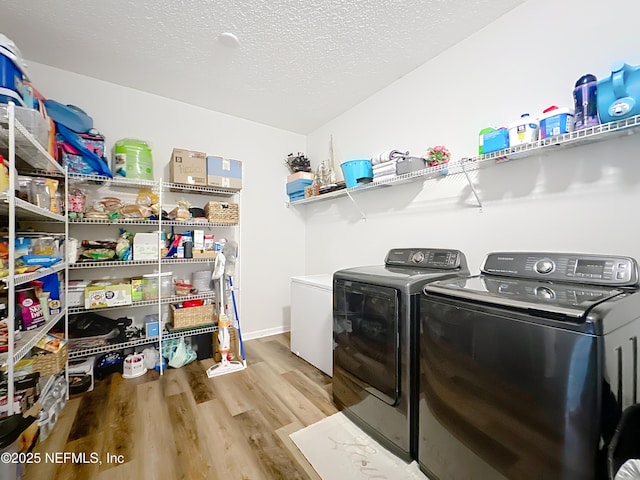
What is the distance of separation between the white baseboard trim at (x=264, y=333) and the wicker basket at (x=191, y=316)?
687 mm

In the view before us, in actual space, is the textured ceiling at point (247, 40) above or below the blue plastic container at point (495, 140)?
above

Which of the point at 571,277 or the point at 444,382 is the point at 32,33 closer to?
the point at 444,382

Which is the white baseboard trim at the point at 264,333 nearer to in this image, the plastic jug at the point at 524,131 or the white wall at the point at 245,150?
the white wall at the point at 245,150

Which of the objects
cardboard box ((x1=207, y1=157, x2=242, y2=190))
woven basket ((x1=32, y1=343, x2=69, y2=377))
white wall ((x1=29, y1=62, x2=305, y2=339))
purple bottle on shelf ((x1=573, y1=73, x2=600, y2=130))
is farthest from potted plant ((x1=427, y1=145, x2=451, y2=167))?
woven basket ((x1=32, y1=343, x2=69, y2=377))

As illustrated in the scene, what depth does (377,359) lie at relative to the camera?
62.1 inches

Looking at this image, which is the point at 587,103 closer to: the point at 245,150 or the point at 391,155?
the point at 391,155

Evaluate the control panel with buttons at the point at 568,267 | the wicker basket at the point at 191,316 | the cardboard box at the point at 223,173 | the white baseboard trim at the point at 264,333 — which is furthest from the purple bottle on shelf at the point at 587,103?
the white baseboard trim at the point at 264,333

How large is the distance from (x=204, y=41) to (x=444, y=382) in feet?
8.57

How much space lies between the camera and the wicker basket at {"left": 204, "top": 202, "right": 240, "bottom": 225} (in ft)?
8.76

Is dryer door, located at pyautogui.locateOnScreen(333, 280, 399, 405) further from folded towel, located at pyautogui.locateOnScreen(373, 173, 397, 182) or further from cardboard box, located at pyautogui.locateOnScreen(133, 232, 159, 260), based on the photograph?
cardboard box, located at pyautogui.locateOnScreen(133, 232, 159, 260)

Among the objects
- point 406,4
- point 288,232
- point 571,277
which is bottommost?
point 571,277

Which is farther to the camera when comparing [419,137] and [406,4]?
[419,137]

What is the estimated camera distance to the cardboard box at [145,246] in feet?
7.78

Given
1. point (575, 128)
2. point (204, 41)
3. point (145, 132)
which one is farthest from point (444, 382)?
point (145, 132)
